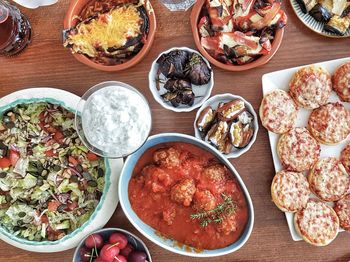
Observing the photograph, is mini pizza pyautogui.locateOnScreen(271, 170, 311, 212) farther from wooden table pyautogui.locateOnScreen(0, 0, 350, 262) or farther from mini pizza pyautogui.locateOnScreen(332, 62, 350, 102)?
mini pizza pyautogui.locateOnScreen(332, 62, 350, 102)

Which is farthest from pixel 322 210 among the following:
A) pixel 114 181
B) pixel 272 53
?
pixel 114 181

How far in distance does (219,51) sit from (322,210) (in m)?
0.92

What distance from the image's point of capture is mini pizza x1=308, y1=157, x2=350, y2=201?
281 centimetres

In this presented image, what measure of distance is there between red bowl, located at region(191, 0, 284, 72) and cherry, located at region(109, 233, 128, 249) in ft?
3.11

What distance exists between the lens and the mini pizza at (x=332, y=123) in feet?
9.13

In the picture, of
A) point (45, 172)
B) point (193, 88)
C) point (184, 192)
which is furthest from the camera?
point (45, 172)

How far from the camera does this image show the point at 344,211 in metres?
2.83

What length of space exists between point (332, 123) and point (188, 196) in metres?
0.77

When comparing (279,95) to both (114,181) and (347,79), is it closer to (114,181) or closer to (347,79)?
(347,79)

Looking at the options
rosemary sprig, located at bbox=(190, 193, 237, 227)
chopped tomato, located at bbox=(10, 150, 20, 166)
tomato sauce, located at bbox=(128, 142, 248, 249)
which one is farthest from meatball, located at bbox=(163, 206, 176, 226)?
chopped tomato, located at bbox=(10, 150, 20, 166)

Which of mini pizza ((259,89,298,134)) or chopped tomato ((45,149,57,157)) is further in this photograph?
chopped tomato ((45,149,57,157))

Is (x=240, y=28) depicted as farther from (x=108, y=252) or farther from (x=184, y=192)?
(x=108, y=252)

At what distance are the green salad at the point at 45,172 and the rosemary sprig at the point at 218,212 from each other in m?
0.53

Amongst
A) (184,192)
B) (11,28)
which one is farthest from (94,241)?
(11,28)
